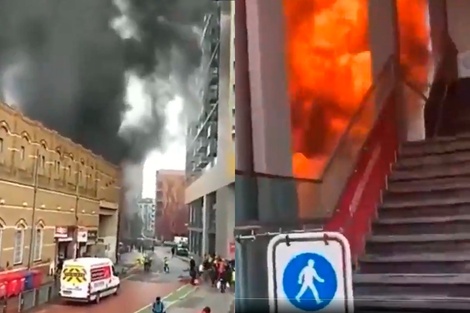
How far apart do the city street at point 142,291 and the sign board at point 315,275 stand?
355 mm

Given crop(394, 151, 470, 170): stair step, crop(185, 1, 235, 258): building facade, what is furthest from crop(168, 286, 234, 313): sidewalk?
crop(394, 151, 470, 170): stair step

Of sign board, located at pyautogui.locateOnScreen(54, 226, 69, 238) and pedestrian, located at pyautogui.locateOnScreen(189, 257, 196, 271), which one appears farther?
pedestrian, located at pyautogui.locateOnScreen(189, 257, 196, 271)

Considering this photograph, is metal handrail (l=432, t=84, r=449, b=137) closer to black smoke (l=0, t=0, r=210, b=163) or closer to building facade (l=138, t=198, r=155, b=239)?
black smoke (l=0, t=0, r=210, b=163)

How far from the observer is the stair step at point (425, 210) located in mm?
1897

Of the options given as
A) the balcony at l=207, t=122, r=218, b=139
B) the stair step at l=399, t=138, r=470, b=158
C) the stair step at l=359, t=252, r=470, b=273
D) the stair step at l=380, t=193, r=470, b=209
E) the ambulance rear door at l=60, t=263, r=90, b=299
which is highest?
the balcony at l=207, t=122, r=218, b=139

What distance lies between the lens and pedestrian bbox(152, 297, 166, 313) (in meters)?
1.97

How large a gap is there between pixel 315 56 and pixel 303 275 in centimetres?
78

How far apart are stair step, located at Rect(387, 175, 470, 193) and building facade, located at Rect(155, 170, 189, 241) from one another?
74cm

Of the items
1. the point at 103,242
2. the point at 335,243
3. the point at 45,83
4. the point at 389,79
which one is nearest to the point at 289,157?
the point at 335,243

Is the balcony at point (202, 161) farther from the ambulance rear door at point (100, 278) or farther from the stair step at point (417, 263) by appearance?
the stair step at point (417, 263)

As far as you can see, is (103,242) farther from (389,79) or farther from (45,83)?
(389,79)

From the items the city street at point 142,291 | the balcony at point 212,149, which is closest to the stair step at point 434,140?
the balcony at point 212,149

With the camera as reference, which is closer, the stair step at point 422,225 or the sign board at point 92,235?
the stair step at point 422,225

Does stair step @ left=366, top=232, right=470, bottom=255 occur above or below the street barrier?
above
